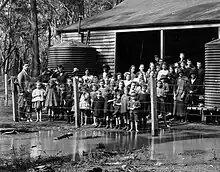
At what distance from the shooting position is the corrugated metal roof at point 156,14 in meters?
20.9

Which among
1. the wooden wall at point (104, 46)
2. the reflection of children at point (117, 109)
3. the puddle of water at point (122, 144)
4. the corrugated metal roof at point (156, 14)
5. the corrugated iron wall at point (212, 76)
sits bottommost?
the puddle of water at point (122, 144)

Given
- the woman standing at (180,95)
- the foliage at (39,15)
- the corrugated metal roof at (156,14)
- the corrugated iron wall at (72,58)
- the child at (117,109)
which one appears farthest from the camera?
the foliage at (39,15)

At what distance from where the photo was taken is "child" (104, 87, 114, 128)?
54.9 feet

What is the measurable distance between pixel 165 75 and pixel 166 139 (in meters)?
3.99

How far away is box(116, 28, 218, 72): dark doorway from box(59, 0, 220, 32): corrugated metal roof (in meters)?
1.22

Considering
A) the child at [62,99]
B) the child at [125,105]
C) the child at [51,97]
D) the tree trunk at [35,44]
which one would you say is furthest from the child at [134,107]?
the tree trunk at [35,44]

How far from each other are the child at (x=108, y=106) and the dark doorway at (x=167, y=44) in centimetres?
831

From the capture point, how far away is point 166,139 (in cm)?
1403

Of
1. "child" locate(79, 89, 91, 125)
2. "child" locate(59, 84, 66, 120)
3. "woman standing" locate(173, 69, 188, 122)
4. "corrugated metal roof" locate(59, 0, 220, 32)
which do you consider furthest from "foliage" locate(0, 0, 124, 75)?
"woman standing" locate(173, 69, 188, 122)

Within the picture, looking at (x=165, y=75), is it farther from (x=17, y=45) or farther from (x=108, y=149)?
(x=17, y=45)

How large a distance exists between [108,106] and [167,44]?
37.7 ft

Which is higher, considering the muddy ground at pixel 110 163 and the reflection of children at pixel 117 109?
the reflection of children at pixel 117 109

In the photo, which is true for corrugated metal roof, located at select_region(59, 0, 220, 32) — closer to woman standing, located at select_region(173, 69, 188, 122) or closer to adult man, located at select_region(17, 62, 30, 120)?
woman standing, located at select_region(173, 69, 188, 122)

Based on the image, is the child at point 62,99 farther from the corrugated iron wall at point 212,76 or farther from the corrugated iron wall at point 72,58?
the corrugated iron wall at point 72,58
